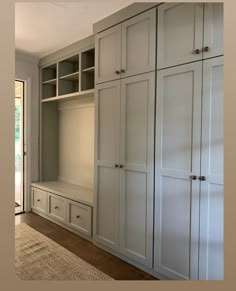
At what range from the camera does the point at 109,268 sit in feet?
6.98

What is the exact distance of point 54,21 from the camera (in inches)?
95.9

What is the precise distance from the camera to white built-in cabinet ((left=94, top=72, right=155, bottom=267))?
200 centimetres

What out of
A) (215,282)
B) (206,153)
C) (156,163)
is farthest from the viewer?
(156,163)

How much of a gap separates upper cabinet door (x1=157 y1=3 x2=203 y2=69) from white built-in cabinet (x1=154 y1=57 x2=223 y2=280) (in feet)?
0.25

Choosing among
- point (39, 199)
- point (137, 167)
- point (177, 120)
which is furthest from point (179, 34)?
point (39, 199)

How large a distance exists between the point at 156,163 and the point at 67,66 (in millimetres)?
2177

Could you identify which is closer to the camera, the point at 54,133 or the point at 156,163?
the point at 156,163

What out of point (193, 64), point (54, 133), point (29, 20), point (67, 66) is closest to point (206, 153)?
point (193, 64)

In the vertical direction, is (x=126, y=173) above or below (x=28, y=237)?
above

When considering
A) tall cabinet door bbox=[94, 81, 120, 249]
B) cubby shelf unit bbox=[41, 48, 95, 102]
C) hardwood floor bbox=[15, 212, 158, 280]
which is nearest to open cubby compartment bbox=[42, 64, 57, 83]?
cubby shelf unit bbox=[41, 48, 95, 102]

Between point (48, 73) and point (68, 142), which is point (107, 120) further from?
point (48, 73)

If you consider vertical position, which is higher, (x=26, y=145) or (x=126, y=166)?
(x=26, y=145)

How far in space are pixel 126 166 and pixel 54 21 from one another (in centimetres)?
166

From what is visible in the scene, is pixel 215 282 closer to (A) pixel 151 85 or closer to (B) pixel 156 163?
(B) pixel 156 163
